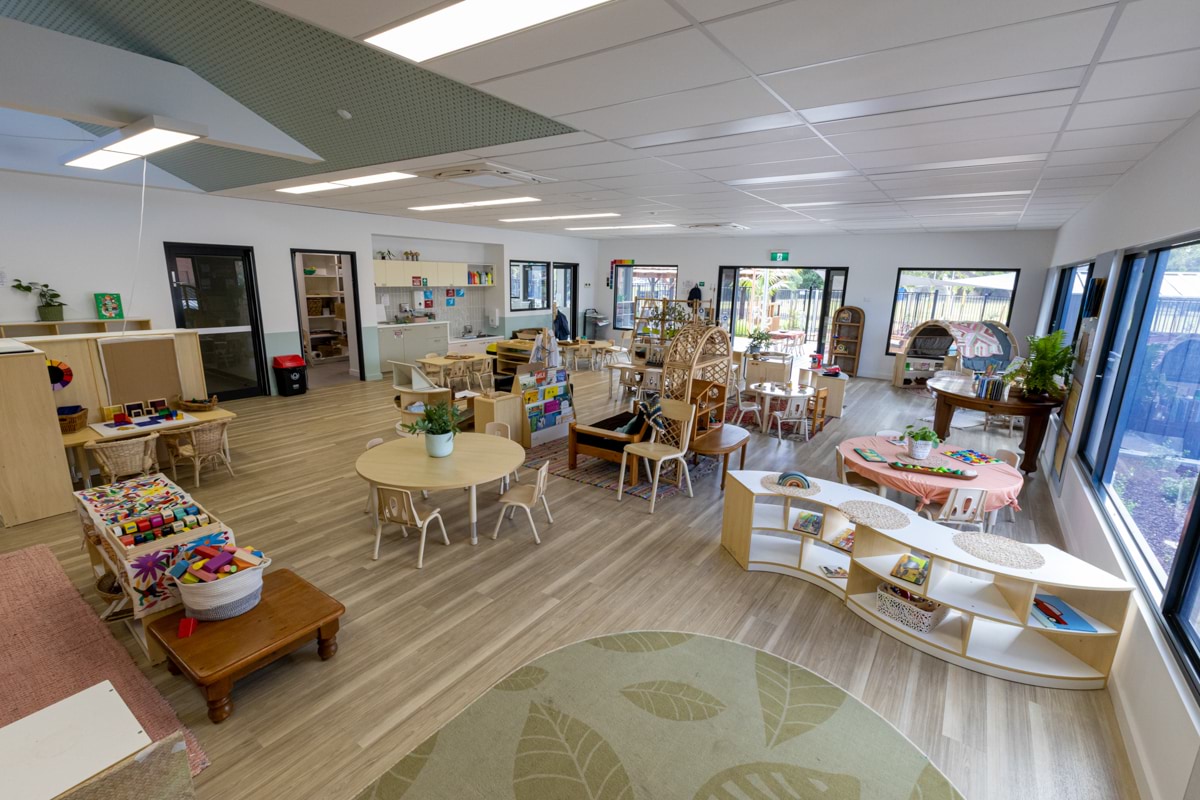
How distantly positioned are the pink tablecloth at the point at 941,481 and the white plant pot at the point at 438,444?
3611 millimetres

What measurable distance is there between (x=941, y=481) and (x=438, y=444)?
4.24 metres

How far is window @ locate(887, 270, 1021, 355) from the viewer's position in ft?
35.2

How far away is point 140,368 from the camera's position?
5.75m

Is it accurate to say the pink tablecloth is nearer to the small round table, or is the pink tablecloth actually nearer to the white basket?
the small round table

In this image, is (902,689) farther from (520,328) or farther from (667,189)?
(520,328)

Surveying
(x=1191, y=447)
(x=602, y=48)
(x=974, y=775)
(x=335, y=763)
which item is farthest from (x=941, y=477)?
(x=335, y=763)

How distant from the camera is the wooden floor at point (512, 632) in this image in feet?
8.40

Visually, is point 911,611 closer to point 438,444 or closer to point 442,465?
point 442,465

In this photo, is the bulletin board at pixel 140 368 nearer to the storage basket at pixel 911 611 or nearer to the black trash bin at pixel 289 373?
the black trash bin at pixel 289 373

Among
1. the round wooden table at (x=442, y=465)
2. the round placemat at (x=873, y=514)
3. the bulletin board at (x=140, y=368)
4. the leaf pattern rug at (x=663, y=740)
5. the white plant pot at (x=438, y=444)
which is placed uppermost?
the bulletin board at (x=140, y=368)

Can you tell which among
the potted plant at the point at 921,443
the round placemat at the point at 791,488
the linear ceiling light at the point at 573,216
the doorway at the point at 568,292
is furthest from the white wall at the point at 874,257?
the round placemat at the point at 791,488

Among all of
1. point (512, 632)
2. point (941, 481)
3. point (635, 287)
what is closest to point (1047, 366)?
point (941, 481)

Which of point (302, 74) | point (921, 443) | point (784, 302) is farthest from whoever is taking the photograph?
point (784, 302)

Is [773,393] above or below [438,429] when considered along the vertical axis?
below
